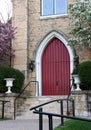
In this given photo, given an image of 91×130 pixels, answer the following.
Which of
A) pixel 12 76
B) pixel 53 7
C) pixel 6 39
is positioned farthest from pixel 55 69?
pixel 53 7

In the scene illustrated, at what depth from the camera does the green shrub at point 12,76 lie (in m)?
17.5

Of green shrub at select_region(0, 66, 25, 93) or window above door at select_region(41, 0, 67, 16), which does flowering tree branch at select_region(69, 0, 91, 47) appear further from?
green shrub at select_region(0, 66, 25, 93)

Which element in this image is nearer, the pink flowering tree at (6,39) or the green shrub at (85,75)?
the green shrub at (85,75)

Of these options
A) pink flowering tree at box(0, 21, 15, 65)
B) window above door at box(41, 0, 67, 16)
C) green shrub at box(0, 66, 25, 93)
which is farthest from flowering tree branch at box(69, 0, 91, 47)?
pink flowering tree at box(0, 21, 15, 65)

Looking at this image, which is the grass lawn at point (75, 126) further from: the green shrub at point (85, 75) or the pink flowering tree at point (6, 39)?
the pink flowering tree at point (6, 39)

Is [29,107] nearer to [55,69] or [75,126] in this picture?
[55,69]

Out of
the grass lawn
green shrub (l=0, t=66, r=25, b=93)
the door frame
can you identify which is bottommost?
the grass lawn

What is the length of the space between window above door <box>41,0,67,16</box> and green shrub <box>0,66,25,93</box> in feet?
14.3

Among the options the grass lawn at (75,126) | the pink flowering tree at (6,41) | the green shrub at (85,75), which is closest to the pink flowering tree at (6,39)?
the pink flowering tree at (6,41)

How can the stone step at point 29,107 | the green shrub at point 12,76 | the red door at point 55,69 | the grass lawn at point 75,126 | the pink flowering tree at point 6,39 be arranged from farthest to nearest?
the red door at point 55,69
the pink flowering tree at point 6,39
the green shrub at point 12,76
the stone step at point 29,107
the grass lawn at point 75,126

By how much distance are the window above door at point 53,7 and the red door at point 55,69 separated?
1604 millimetres

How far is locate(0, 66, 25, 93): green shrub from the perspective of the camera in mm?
17531

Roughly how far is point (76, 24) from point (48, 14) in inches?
105

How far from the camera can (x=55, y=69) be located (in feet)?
65.3
